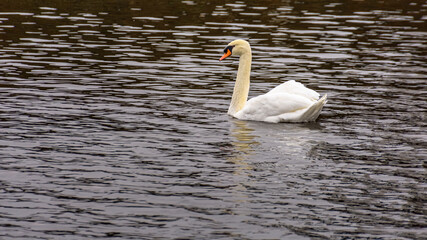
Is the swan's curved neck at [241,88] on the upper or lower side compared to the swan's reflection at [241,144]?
upper

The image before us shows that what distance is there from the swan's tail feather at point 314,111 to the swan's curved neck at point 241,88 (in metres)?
1.45

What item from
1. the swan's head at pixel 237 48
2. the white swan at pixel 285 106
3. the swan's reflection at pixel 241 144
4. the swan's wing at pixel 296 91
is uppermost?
the swan's head at pixel 237 48

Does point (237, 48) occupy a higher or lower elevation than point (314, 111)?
higher

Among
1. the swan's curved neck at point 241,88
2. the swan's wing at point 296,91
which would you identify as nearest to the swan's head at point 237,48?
the swan's curved neck at point 241,88

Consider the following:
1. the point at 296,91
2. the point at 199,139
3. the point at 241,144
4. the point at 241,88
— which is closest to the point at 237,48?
the point at 241,88

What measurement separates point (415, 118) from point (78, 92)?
7527mm

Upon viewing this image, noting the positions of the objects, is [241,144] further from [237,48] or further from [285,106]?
[237,48]

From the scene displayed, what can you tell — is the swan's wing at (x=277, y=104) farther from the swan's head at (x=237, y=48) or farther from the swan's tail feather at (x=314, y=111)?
the swan's head at (x=237, y=48)

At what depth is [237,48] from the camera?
18203mm

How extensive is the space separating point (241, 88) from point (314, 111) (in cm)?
188

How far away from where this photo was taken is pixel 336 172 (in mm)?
13000

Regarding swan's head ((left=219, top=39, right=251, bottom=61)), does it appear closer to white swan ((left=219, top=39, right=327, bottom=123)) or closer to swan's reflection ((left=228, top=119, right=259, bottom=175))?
white swan ((left=219, top=39, right=327, bottom=123))

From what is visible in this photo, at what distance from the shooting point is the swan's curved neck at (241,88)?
698 inches

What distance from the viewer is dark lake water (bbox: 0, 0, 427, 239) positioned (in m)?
10.6
